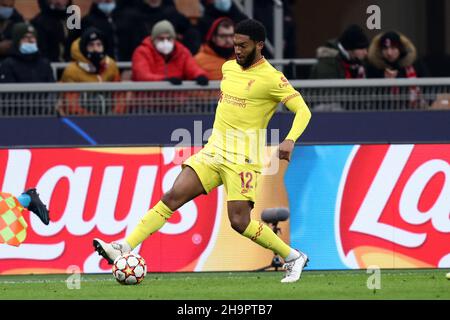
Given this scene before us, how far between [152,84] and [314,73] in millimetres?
1890

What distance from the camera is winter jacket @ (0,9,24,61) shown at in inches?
668

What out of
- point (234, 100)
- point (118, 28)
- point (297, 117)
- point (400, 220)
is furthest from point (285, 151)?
point (118, 28)

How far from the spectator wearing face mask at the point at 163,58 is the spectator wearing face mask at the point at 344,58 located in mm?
1301

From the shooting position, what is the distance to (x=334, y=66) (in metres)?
16.8

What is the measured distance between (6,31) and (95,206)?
3.78 meters

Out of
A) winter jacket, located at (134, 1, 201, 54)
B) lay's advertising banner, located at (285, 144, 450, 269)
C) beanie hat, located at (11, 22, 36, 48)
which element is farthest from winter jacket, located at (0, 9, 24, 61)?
lay's advertising banner, located at (285, 144, 450, 269)

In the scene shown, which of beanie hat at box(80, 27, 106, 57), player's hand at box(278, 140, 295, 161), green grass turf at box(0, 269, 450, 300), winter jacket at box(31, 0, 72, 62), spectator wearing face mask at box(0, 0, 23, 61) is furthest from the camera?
winter jacket at box(31, 0, 72, 62)

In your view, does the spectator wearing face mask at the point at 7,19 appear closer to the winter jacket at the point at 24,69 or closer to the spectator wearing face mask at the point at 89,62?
the winter jacket at the point at 24,69

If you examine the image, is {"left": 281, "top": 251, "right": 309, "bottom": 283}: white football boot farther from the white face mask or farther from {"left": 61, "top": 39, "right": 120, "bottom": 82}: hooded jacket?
{"left": 61, "top": 39, "right": 120, "bottom": 82}: hooded jacket

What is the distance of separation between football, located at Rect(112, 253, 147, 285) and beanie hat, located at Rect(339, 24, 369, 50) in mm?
5406

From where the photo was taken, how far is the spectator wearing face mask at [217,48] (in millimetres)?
16922

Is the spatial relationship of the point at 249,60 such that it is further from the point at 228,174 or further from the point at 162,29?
the point at 162,29

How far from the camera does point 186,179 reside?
41.0ft

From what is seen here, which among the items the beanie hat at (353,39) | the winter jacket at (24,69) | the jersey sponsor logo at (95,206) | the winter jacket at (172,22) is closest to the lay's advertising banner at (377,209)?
the jersey sponsor logo at (95,206)
